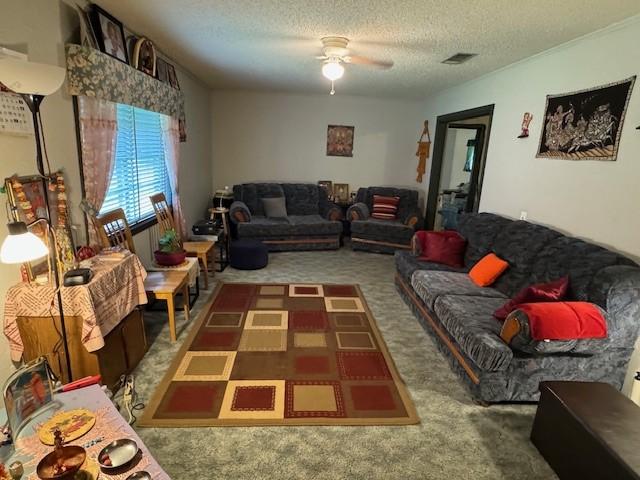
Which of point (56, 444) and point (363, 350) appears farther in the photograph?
point (363, 350)

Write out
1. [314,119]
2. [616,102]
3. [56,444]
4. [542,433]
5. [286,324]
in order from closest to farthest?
[56,444] → [542,433] → [616,102] → [286,324] → [314,119]

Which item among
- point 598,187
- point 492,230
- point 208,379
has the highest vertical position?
point 598,187

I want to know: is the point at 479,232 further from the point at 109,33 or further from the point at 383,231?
the point at 109,33

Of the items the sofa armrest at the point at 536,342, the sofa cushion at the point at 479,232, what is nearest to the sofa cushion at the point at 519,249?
the sofa cushion at the point at 479,232

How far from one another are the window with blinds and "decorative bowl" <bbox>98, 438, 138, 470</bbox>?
88.9 inches

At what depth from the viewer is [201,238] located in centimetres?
444

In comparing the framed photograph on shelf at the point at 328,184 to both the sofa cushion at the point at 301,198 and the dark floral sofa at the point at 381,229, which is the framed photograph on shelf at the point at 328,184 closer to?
the sofa cushion at the point at 301,198

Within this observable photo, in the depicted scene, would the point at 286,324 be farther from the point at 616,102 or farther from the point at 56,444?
the point at 616,102

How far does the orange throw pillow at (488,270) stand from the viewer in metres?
3.18

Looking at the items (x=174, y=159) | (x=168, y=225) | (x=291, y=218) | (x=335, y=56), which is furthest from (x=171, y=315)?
(x=291, y=218)

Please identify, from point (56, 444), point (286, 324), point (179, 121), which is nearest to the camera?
point (56, 444)

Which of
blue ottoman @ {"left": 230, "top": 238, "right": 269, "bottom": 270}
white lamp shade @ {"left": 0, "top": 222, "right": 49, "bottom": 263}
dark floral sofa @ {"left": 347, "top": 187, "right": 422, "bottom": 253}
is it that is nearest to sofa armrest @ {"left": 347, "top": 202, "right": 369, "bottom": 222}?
dark floral sofa @ {"left": 347, "top": 187, "right": 422, "bottom": 253}

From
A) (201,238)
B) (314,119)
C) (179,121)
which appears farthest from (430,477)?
(314,119)

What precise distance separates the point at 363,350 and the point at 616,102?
100 inches
